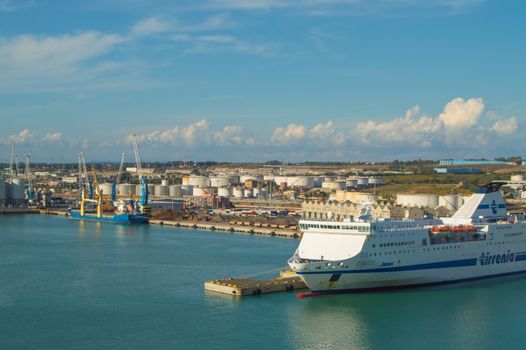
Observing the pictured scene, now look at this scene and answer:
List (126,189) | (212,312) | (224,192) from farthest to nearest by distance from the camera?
(126,189) → (224,192) → (212,312)

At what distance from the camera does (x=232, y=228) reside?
34.6 m

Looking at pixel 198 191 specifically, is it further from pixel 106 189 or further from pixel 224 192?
pixel 106 189

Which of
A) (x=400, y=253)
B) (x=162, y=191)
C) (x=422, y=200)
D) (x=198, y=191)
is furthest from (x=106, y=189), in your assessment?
(x=400, y=253)

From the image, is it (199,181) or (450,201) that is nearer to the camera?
(450,201)

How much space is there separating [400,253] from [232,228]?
60.0ft

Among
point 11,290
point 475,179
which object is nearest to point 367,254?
point 11,290

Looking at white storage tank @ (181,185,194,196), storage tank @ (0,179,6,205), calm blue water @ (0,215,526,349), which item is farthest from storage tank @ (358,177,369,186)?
calm blue water @ (0,215,526,349)

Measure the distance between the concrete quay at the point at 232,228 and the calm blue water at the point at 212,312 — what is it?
9.29 metres

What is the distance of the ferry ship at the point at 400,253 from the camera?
52.9ft

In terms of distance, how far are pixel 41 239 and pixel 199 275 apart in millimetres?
12250

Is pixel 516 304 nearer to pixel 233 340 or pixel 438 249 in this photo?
pixel 438 249

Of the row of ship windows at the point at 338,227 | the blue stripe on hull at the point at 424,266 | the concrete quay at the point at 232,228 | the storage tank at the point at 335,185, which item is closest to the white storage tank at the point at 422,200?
the concrete quay at the point at 232,228

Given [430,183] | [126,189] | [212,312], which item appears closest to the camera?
[212,312]

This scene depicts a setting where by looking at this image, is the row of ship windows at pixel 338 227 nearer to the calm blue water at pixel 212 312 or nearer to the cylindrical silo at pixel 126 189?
the calm blue water at pixel 212 312
